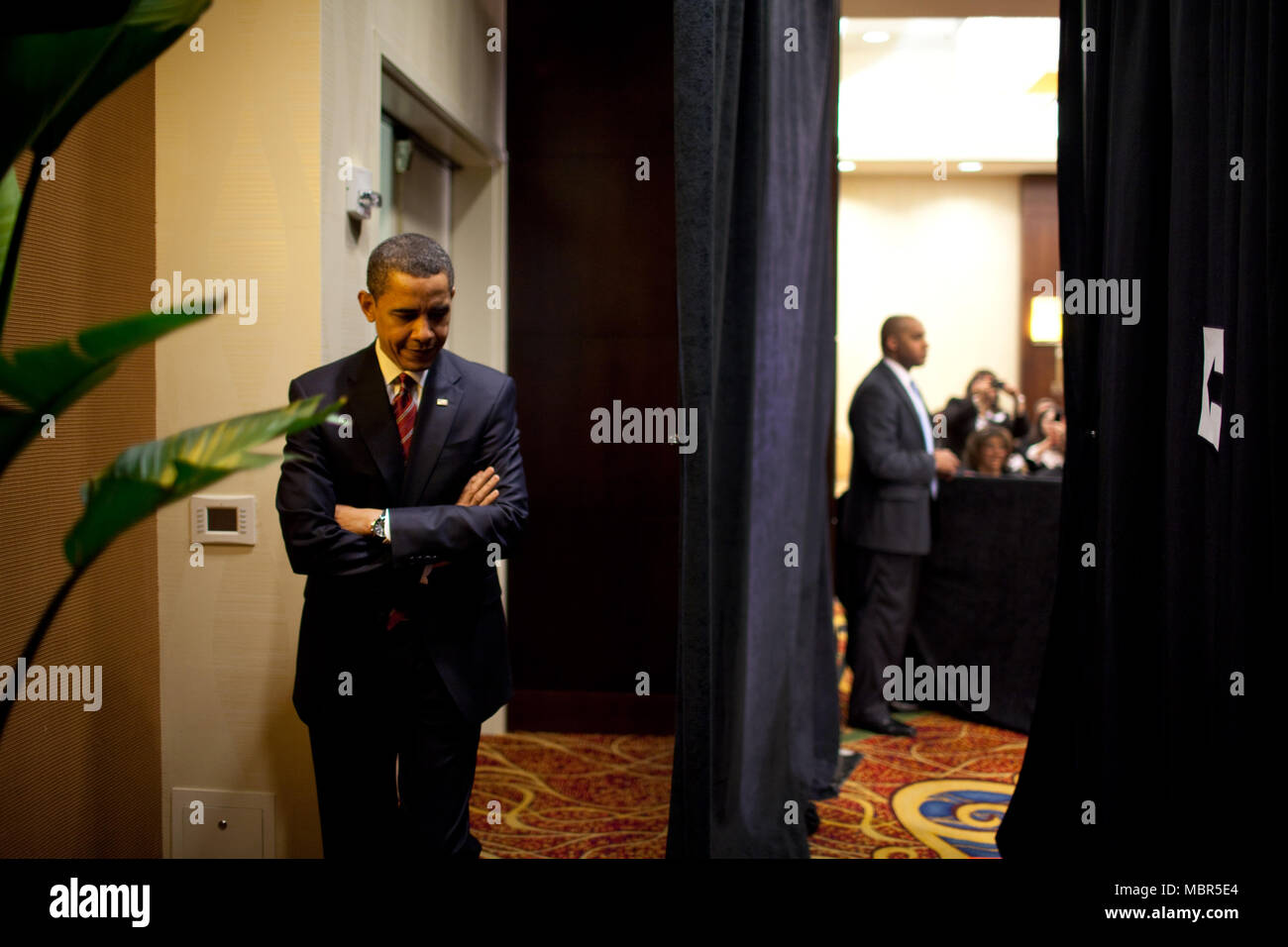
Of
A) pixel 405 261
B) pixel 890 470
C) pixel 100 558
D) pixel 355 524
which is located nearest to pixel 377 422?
pixel 355 524

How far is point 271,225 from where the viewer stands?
2402 mm

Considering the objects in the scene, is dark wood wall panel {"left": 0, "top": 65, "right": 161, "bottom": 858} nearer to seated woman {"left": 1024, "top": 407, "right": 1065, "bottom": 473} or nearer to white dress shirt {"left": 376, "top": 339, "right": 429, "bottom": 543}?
white dress shirt {"left": 376, "top": 339, "right": 429, "bottom": 543}

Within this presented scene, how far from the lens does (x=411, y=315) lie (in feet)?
6.52

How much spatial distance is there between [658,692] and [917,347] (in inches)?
71.2

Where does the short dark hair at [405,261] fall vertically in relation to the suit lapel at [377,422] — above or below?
above

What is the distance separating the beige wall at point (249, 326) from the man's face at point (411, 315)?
0.47 m

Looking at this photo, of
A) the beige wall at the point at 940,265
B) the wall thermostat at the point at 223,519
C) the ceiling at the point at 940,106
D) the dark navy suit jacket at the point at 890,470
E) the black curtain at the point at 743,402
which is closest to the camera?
the black curtain at the point at 743,402

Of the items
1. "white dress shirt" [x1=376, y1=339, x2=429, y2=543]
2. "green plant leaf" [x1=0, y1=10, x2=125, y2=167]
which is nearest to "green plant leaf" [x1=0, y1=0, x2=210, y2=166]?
"green plant leaf" [x1=0, y1=10, x2=125, y2=167]

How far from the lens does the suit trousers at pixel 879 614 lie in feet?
13.5

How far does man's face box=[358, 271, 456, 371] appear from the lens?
196 cm

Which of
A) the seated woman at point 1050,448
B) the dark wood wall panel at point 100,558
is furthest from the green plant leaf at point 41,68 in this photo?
the seated woman at point 1050,448

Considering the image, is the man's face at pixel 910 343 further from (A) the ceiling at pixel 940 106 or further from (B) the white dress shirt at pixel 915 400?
(A) the ceiling at pixel 940 106

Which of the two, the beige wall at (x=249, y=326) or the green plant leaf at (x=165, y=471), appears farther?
the beige wall at (x=249, y=326)

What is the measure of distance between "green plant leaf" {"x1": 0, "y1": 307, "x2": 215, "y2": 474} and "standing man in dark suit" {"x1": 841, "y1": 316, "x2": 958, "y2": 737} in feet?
11.0
